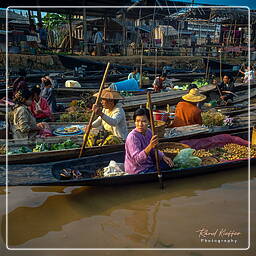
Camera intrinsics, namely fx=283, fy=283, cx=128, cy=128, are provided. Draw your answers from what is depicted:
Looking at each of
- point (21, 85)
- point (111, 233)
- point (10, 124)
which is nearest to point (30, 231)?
point (111, 233)

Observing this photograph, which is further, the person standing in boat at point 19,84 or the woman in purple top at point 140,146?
the person standing in boat at point 19,84

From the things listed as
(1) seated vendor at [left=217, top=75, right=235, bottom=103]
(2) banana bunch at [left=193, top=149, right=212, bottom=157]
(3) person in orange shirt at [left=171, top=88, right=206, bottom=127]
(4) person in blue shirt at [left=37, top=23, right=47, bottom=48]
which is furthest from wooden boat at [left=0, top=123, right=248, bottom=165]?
(4) person in blue shirt at [left=37, top=23, right=47, bottom=48]

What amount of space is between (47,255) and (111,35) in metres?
22.1

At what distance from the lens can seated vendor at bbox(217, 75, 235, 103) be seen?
871 cm

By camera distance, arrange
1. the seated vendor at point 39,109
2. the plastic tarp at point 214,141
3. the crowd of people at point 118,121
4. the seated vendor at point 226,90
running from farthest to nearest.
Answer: the seated vendor at point 226,90, the seated vendor at point 39,109, the plastic tarp at point 214,141, the crowd of people at point 118,121

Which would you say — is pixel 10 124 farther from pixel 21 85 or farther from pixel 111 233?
pixel 111 233

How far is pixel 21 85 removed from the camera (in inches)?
221

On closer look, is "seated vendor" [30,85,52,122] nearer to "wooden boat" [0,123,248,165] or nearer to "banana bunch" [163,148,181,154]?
"wooden boat" [0,123,248,165]

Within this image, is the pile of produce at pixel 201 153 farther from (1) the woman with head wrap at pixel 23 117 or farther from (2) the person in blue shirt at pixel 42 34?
(2) the person in blue shirt at pixel 42 34

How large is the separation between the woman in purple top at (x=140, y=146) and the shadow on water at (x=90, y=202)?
0.35 m

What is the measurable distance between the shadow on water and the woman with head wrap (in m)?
1.04

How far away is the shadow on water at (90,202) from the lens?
3322 mm
